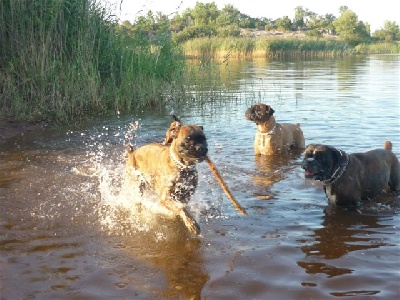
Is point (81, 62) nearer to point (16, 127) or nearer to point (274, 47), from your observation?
point (16, 127)

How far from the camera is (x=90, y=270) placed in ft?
14.9

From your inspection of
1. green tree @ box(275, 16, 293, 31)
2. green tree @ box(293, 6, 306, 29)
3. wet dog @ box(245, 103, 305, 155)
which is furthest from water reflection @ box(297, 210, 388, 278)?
green tree @ box(293, 6, 306, 29)

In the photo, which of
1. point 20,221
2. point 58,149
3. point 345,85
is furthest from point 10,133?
point 345,85

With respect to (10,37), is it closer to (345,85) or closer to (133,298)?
(133,298)

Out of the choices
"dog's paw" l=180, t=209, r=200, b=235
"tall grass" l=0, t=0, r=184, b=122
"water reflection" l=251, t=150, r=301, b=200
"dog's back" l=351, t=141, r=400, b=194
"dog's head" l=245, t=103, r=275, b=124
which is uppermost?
"tall grass" l=0, t=0, r=184, b=122

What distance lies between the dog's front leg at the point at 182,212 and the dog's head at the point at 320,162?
1.58 m

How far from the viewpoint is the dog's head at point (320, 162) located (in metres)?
5.92

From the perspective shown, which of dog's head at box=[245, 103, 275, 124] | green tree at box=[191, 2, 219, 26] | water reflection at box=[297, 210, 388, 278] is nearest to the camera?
water reflection at box=[297, 210, 388, 278]

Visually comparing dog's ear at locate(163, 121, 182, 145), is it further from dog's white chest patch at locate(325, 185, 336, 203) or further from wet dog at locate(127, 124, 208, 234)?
dog's white chest patch at locate(325, 185, 336, 203)

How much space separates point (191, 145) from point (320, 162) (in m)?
1.77

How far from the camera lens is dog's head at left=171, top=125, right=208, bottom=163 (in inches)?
199

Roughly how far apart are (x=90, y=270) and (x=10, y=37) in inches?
353

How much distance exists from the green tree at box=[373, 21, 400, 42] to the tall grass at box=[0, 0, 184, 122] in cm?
9331

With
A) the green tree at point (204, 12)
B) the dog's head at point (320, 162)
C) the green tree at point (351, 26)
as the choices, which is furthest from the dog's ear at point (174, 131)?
the green tree at point (351, 26)
